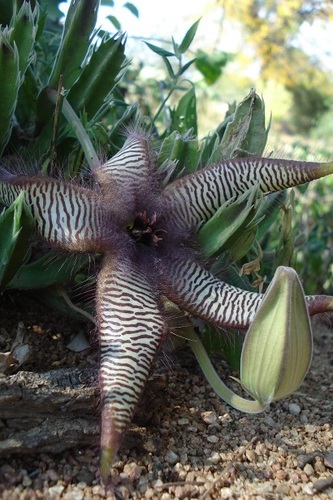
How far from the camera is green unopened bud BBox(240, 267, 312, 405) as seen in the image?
91 cm

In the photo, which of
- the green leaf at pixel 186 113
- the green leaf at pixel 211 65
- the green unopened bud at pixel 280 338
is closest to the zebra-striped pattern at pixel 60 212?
the green unopened bud at pixel 280 338

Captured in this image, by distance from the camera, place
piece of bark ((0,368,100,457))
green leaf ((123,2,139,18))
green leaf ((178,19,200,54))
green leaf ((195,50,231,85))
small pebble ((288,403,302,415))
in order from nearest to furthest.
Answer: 1. piece of bark ((0,368,100,457))
2. small pebble ((288,403,302,415))
3. green leaf ((178,19,200,54))
4. green leaf ((123,2,139,18))
5. green leaf ((195,50,231,85))

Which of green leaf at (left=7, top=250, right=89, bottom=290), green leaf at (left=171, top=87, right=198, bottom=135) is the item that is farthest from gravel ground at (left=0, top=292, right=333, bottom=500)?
green leaf at (left=171, top=87, right=198, bottom=135)

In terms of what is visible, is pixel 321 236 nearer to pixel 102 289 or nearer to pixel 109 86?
pixel 109 86

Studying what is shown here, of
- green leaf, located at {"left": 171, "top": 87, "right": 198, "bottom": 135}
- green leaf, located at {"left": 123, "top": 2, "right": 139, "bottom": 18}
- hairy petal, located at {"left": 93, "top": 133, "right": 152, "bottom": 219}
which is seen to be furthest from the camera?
green leaf, located at {"left": 123, "top": 2, "right": 139, "bottom": 18}

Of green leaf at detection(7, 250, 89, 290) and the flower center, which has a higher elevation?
the flower center

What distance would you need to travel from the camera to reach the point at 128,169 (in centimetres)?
119

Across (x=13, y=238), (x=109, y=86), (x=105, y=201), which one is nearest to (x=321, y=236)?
(x=109, y=86)

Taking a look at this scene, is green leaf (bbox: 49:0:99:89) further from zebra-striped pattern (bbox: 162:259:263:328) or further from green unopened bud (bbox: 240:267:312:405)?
green unopened bud (bbox: 240:267:312:405)

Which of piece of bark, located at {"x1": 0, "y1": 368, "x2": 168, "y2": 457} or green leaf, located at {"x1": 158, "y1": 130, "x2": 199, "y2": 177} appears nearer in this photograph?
piece of bark, located at {"x1": 0, "y1": 368, "x2": 168, "y2": 457}

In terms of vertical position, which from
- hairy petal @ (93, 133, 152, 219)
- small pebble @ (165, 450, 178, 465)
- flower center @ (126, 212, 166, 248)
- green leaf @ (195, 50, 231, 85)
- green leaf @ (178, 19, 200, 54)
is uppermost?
green leaf @ (178, 19, 200, 54)

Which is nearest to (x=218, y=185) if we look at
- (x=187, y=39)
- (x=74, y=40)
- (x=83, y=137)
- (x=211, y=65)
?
(x=83, y=137)

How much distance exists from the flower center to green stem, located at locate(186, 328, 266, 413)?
22cm

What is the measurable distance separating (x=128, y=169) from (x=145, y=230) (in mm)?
139
